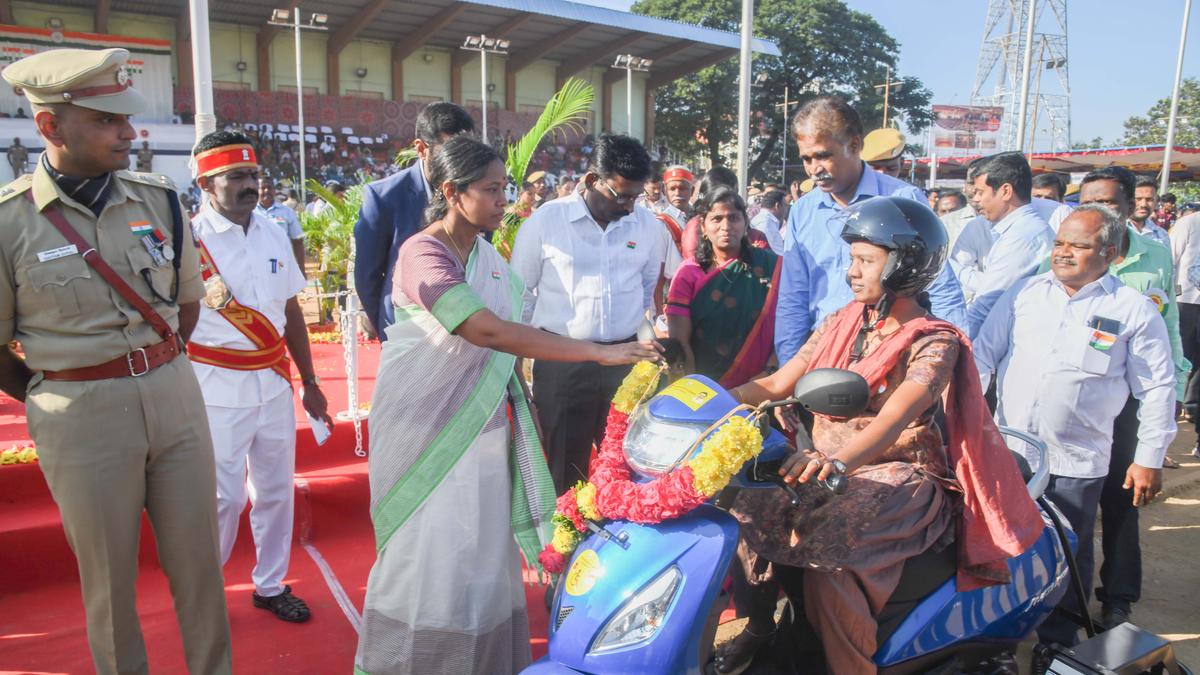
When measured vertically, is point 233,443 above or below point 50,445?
below

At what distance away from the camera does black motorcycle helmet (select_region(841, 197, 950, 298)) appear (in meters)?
2.33

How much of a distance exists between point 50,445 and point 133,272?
0.57m

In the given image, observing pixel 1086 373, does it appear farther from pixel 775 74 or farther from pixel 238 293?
pixel 775 74

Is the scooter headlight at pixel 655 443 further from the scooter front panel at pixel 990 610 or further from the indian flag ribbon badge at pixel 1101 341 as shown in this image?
the indian flag ribbon badge at pixel 1101 341

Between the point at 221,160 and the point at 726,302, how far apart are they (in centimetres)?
244

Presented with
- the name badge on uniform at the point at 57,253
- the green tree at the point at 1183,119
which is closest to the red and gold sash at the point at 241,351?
the name badge on uniform at the point at 57,253

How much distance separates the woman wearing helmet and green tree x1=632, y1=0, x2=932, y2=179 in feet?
136

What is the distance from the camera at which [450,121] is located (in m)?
3.89

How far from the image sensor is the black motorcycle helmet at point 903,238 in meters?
2.33

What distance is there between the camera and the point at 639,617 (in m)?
1.95

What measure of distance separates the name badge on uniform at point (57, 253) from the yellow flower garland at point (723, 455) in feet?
6.28

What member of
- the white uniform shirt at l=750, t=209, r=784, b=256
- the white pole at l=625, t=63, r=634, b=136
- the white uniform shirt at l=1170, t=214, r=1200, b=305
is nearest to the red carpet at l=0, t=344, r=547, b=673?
the white uniform shirt at l=750, t=209, r=784, b=256

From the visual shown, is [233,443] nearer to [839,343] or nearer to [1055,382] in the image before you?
[839,343]

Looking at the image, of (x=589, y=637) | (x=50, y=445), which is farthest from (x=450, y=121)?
(x=589, y=637)
